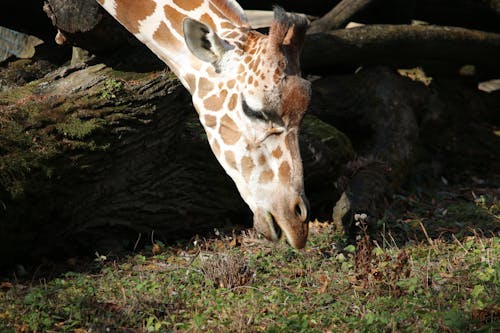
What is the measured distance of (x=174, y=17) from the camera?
5539mm

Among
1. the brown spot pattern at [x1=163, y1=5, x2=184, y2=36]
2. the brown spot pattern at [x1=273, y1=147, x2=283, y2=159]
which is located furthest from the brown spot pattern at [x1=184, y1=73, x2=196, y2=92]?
the brown spot pattern at [x1=273, y1=147, x2=283, y2=159]

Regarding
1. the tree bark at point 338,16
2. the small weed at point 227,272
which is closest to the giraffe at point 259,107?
the small weed at point 227,272

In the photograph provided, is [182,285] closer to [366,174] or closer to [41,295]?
[41,295]

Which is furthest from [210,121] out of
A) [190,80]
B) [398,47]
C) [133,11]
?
[398,47]

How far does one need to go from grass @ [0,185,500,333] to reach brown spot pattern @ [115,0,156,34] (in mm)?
1904

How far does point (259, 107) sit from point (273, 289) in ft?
4.53

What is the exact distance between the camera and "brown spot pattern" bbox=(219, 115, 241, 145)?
16.5ft

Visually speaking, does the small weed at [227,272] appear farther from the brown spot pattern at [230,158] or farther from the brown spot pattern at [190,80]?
the brown spot pattern at [190,80]

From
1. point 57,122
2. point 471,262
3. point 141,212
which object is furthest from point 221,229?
point 471,262

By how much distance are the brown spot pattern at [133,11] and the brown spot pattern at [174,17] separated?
141mm

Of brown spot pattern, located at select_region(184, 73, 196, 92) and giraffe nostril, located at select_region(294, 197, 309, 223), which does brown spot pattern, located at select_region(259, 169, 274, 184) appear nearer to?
giraffe nostril, located at select_region(294, 197, 309, 223)

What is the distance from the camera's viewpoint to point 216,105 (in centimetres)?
515

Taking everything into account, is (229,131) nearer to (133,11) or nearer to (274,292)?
(274,292)

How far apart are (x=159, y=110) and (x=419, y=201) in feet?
10.9
